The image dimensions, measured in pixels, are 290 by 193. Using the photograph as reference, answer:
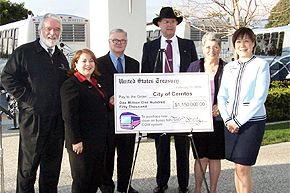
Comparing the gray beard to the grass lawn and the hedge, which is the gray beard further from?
the hedge

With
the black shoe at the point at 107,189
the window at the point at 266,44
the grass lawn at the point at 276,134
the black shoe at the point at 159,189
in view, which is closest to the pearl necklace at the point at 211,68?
the black shoe at the point at 159,189

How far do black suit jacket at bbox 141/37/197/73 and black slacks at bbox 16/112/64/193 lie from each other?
60.5 inches

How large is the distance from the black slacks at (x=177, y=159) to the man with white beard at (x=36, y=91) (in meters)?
1.51

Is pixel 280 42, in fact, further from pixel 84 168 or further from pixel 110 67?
pixel 84 168

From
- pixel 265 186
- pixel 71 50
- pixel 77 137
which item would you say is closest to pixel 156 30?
pixel 71 50

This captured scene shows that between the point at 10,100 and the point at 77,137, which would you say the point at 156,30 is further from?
the point at 77,137

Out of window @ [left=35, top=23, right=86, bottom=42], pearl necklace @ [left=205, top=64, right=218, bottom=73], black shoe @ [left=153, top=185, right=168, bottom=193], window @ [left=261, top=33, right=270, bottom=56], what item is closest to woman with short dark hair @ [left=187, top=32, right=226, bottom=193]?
pearl necklace @ [left=205, top=64, right=218, bottom=73]

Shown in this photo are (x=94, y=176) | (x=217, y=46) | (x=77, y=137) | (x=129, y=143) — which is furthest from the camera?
(x=129, y=143)

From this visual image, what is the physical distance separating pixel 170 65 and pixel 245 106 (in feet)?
4.70

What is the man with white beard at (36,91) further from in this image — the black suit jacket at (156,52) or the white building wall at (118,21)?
the white building wall at (118,21)

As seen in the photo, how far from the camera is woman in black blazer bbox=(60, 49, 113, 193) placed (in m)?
3.35

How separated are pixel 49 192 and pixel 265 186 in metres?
3.21

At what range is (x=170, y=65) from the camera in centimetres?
449

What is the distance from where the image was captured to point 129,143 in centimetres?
Result: 443
